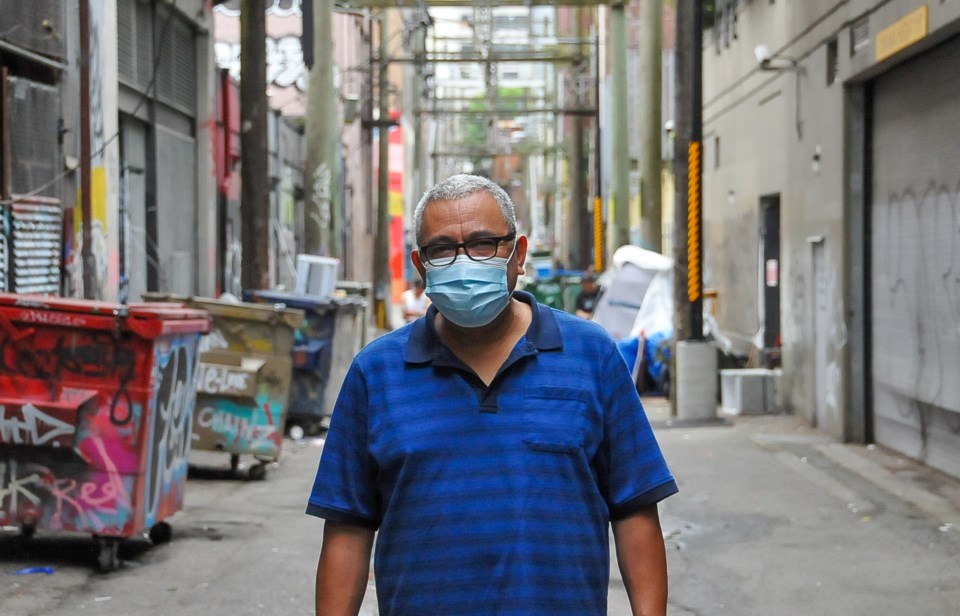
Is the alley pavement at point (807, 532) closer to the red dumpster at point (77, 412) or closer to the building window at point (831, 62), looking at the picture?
the red dumpster at point (77, 412)

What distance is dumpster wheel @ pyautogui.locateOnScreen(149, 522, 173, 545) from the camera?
30.5ft

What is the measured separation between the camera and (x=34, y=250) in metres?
11.5

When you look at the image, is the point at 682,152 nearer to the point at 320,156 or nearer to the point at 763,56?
the point at 763,56

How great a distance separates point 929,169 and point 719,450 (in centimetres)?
365

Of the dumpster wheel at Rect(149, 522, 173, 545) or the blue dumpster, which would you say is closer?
the dumpster wheel at Rect(149, 522, 173, 545)

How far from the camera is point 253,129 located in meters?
16.3

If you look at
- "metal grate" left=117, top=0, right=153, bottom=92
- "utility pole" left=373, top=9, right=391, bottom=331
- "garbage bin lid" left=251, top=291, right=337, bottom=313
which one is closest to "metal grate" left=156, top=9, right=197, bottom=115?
"metal grate" left=117, top=0, right=153, bottom=92

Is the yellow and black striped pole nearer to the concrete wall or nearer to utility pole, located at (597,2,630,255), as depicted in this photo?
the concrete wall

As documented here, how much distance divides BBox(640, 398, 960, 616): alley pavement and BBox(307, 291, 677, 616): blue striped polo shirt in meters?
4.60

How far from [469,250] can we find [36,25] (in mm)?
9349

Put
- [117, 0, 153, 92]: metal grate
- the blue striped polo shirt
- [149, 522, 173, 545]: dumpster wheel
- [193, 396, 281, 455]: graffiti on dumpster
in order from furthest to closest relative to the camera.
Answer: [117, 0, 153, 92]: metal grate
[193, 396, 281, 455]: graffiti on dumpster
[149, 522, 173, 545]: dumpster wheel
the blue striped polo shirt

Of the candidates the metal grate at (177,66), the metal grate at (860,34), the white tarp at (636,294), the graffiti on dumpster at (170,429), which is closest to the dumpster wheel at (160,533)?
the graffiti on dumpster at (170,429)

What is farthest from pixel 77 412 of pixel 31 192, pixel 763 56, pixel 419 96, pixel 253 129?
pixel 419 96

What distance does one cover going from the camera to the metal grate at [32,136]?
11.4 metres
